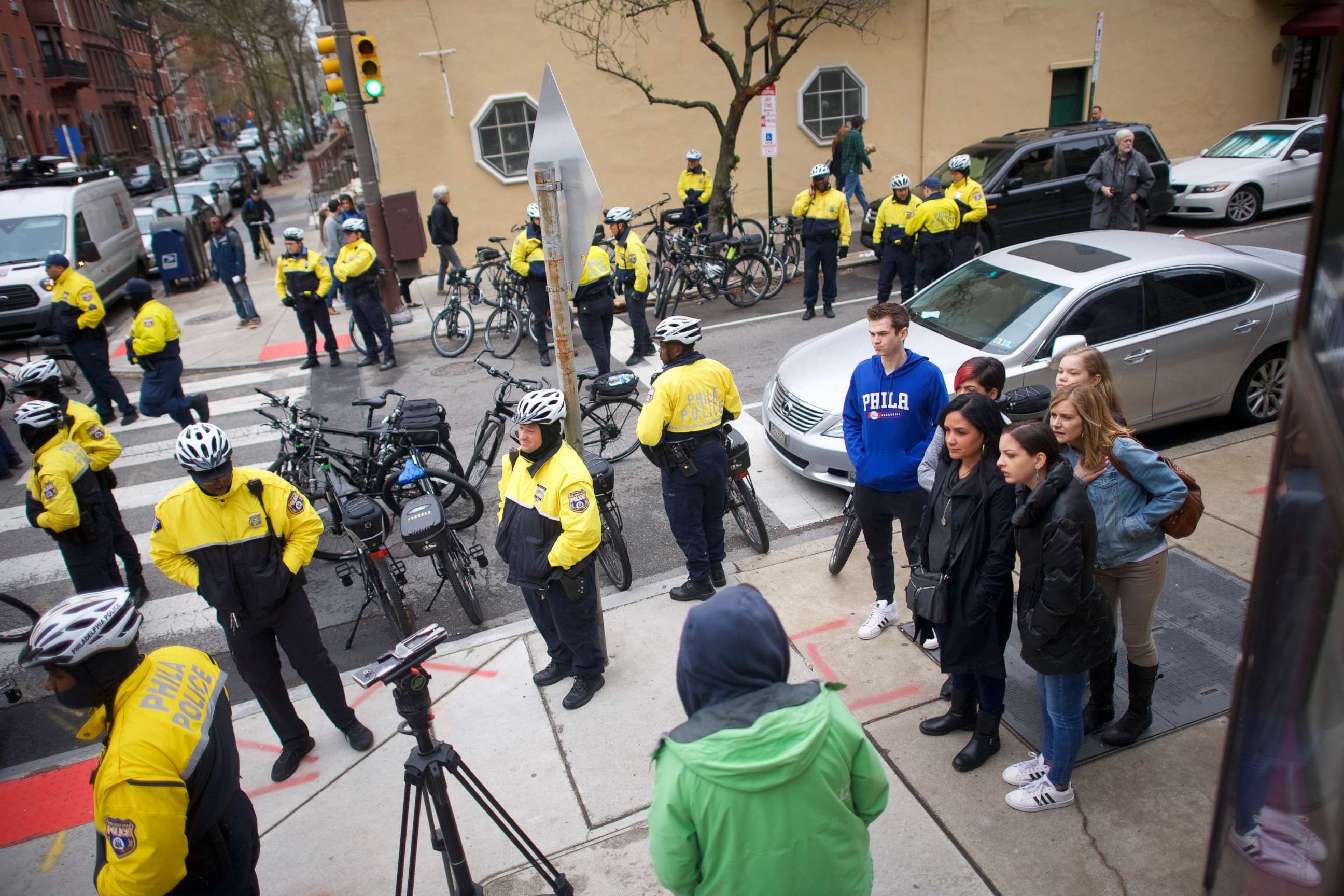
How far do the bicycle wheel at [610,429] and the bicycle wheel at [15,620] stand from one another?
13.8 feet

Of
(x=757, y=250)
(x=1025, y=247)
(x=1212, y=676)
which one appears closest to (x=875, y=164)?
(x=757, y=250)

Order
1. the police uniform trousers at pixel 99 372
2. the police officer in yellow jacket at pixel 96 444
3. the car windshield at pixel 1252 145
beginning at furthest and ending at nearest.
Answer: the car windshield at pixel 1252 145, the police uniform trousers at pixel 99 372, the police officer in yellow jacket at pixel 96 444

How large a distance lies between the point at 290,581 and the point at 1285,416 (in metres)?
4.07

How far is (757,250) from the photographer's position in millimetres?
13031

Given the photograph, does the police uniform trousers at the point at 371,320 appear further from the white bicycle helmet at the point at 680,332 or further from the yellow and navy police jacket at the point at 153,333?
the white bicycle helmet at the point at 680,332

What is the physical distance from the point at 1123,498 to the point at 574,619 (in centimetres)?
265

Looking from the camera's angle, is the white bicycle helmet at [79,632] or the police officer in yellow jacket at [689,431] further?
the police officer in yellow jacket at [689,431]

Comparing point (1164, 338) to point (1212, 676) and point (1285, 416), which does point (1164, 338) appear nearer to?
point (1212, 676)

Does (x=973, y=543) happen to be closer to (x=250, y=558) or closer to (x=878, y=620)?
(x=878, y=620)

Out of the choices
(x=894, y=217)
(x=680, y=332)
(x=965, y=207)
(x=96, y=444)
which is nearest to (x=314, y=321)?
(x=96, y=444)

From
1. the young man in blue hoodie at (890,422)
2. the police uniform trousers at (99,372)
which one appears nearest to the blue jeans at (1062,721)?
the young man in blue hoodie at (890,422)

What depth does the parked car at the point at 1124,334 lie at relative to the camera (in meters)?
→ 6.61

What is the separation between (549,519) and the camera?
4.42 meters

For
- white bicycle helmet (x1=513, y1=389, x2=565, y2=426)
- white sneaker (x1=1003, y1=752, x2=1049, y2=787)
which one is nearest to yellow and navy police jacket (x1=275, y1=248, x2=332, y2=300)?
white bicycle helmet (x1=513, y1=389, x2=565, y2=426)
